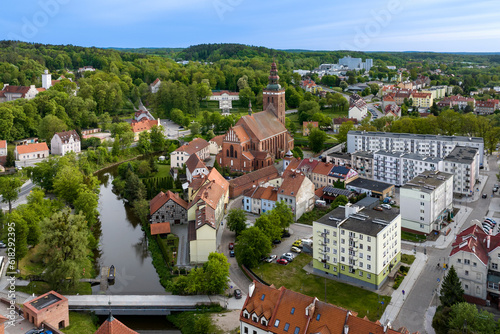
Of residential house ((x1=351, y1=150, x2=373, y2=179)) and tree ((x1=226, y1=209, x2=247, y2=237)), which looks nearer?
tree ((x1=226, y1=209, x2=247, y2=237))

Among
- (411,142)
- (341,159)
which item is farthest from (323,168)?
(411,142)

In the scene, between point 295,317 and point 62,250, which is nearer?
point 295,317

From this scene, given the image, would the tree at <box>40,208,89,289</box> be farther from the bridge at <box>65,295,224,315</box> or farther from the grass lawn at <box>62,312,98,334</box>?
the grass lawn at <box>62,312,98,334</box>

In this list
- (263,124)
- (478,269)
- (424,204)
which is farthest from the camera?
(263,124)

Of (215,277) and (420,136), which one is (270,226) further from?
(420,136)

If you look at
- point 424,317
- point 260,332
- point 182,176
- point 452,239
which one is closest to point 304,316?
point 260,332

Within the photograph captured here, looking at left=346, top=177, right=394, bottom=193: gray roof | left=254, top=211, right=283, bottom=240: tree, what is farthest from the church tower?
left=254, top=211, right=283, bottom=240: tree

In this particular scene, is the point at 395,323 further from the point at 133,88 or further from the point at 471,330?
the point at 133,88
